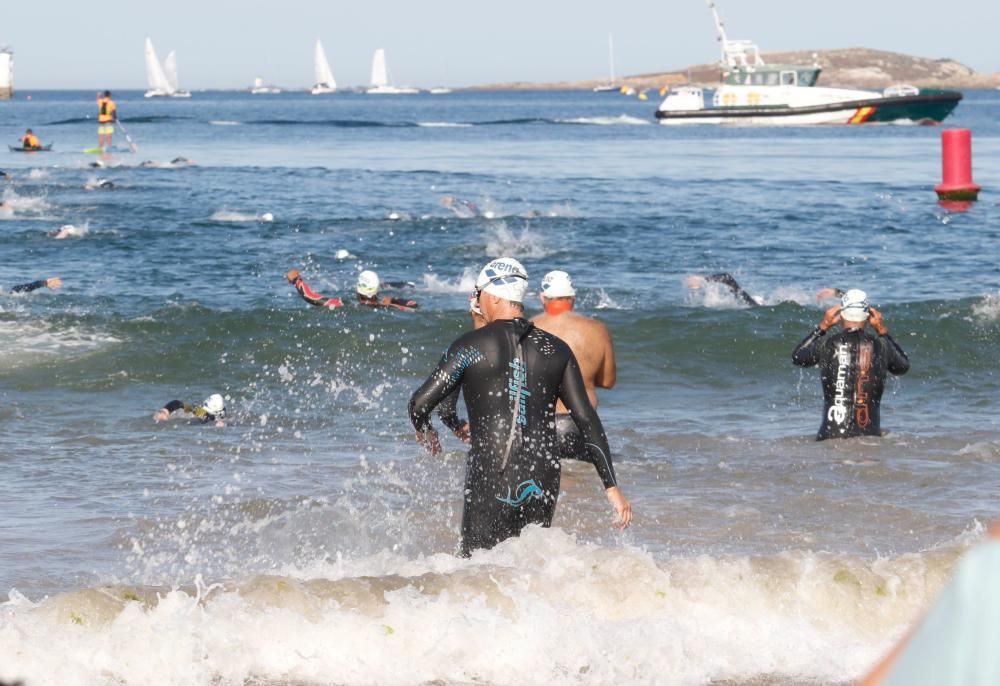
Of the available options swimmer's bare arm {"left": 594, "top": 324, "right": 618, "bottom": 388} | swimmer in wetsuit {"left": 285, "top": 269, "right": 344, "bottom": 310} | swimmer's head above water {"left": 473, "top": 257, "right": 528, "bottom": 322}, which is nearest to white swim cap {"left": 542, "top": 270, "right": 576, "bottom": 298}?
swimmer's bare arm {"left": 594, "top": 324, "right": 618, "bottom": 388}

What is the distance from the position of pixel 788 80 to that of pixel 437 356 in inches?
2419

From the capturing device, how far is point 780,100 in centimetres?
7406

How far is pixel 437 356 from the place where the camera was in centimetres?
1650

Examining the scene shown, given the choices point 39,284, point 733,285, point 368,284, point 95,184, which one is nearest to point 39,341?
point 39,284

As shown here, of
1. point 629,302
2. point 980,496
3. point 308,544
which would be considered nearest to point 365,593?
point 308,544

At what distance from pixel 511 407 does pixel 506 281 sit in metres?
0.53

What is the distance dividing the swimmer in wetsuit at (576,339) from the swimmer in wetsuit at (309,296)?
8.38m

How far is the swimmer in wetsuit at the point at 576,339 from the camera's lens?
26.6 ft

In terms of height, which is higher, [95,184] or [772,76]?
[772,76]

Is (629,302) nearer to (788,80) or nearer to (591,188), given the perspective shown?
(591,188)

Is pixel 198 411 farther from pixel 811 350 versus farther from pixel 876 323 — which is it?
pixel 876 323

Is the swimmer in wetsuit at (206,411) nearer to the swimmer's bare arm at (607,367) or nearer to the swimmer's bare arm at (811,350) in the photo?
the swimmer's bare arm at (607,367)

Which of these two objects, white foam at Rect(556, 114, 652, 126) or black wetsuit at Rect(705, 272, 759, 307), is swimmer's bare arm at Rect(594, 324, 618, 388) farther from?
white foam at Rect(556, 114, 652, 126)

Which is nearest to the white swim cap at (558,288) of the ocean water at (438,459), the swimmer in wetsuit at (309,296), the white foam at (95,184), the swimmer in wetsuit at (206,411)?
the ocean water at (438,459)
